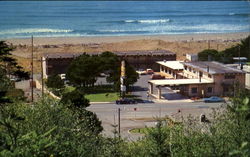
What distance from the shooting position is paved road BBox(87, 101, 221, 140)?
1428 inches

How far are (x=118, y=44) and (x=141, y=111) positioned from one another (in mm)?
42951

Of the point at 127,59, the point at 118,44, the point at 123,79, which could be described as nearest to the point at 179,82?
the point at 123,79

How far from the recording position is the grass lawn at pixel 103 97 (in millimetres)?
44469

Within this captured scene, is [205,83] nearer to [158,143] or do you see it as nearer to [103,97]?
[103,97]

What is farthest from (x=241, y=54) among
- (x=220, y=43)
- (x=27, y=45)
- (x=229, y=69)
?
(x=27, y=45)

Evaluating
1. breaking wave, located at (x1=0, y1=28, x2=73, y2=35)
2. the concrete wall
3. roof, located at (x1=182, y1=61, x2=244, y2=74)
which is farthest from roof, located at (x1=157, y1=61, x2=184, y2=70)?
breaking wave, located at (x1=0, y1=28, x2=73, y2=35)

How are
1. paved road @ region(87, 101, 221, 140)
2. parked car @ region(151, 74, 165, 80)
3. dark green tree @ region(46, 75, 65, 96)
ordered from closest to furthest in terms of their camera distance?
paved road @ region(87, 101, 221, 140) < dark green tree @ region(46, 75, 65, 96) < parked car @ region(151, 74, 165, 80)

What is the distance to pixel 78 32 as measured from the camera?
4250 inches

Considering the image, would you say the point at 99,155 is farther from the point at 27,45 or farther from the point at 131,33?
the point at 131,33

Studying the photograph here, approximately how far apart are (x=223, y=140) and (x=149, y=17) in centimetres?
13338

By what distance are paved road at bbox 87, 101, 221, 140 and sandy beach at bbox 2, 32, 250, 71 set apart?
24690 millimetres

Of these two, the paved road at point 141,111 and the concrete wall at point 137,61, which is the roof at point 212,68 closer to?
the paved road at point 141,111

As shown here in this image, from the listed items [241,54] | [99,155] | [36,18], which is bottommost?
[99,155]

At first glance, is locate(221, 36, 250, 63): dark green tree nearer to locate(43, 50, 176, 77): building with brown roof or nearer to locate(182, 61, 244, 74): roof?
locate(43, 50, 176, 77): building with brown roof
